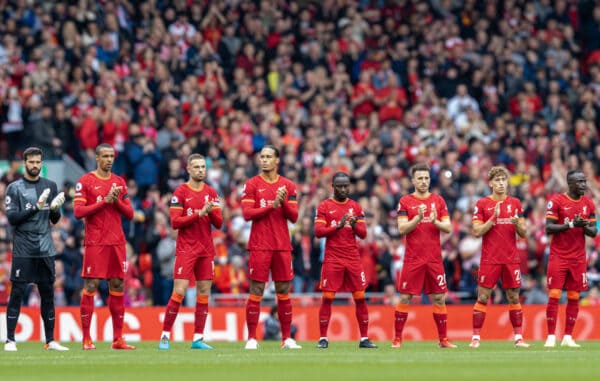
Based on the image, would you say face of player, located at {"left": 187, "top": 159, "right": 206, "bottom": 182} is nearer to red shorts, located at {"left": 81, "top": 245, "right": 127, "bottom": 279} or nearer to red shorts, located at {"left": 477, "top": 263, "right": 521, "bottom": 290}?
red shorts, located at {"left": 81, "top": 245, "right": 127, "bottom": 279}

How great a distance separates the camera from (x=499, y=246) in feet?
67.5

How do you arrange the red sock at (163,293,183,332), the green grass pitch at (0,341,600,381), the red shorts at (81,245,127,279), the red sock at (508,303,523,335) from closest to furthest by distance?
the green grass pitch at (0,341,600,381), the red shorts at (81,245,127,279), the red sock at (163,293,183,332), the red sock at (508,303,523,335)

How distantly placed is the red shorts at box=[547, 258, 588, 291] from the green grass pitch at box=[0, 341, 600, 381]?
109cm

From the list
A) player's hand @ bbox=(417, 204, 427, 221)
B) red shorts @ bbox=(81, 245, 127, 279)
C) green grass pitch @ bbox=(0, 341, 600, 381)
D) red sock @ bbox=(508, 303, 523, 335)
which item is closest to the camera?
green grass pitch @ bbox=(0, 341, 600, 381)

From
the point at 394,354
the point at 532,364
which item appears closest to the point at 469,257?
the point at 394,354

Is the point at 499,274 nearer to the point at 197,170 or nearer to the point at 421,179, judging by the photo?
the point at 421,179

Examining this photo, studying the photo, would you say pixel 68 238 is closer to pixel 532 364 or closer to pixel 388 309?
pixel 388 309

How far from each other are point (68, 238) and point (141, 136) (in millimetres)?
3521

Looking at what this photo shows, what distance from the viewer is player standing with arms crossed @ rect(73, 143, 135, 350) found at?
760 inches

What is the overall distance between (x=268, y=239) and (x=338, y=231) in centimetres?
125

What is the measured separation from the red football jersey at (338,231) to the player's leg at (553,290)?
293 cm

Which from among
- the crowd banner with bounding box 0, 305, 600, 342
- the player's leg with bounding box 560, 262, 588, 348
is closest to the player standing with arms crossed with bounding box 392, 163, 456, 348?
the player's leg with bounding box 560, 262, 588, 348

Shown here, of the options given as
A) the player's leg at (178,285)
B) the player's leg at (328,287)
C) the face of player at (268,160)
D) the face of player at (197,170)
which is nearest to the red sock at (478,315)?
the player's leg at (328,287)

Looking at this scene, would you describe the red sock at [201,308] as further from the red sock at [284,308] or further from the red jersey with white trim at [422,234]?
the red jersey with white trim at [422,234]
